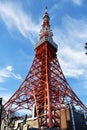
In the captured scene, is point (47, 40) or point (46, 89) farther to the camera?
point (47, 40)

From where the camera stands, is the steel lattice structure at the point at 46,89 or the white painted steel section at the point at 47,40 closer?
the steel lattice structure at the point at 46,89

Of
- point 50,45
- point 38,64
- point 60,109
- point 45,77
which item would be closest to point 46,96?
point 60,109

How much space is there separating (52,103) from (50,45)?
12.8 meters

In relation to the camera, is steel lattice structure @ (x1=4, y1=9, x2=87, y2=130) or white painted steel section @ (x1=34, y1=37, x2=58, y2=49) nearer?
steel lattice structure @ (x1=4, y1=9, x2=87, y2=130)

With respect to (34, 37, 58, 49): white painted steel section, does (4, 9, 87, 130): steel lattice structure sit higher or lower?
lower

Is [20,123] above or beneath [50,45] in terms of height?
beneath

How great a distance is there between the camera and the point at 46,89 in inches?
1128

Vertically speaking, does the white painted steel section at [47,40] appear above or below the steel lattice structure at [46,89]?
above

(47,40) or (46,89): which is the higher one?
(47,40)

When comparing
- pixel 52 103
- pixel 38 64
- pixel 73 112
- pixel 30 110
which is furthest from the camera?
pixel 38 64

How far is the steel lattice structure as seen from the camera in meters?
25.6

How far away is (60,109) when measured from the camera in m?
25.4

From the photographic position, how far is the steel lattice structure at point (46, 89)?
1009 inches

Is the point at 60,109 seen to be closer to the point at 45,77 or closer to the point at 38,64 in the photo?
the point at 45,77
